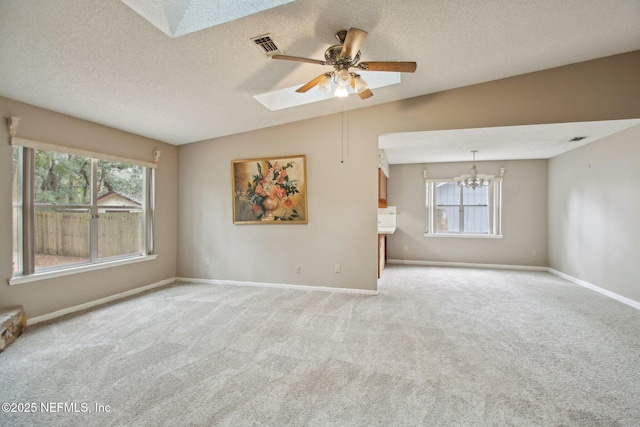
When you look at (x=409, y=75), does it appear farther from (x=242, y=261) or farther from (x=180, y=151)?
(x=180, y=151)

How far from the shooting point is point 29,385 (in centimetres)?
184

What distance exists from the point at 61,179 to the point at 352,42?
12.3ft

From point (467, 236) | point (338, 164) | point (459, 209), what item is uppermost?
point (338, 164)

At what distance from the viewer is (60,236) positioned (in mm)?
3172

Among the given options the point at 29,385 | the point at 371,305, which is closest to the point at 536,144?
the point at 371,305

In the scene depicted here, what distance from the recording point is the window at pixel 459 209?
20.0 feet

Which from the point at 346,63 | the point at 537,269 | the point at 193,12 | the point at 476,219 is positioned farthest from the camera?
the point at 476,219

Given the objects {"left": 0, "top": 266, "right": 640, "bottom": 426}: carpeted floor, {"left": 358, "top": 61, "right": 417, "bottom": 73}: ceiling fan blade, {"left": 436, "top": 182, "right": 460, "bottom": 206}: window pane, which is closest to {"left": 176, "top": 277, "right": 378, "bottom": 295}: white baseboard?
{"left": 0, "top": 266, "right": 640, "bottom": 426}: carpeted floor

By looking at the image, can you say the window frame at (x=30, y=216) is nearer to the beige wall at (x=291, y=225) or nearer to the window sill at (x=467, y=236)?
the beige wall at (x=291, y=225)

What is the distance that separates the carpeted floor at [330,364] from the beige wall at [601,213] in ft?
2.06

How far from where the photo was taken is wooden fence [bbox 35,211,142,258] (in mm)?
3033

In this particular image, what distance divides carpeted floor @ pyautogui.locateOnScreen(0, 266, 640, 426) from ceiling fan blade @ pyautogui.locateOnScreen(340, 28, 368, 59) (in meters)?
2.49

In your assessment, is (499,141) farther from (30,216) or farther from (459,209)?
(30,216)

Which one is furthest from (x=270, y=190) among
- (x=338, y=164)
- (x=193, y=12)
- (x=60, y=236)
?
(x=60, y=236)
